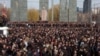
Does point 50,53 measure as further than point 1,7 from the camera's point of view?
No

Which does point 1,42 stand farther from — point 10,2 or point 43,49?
point 10,2

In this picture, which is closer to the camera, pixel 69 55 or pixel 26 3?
pixel 69 55

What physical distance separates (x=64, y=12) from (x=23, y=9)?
18.7 ft

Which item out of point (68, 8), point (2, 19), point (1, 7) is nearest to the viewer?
point (68, 8)

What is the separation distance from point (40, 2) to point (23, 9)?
257 centimetres

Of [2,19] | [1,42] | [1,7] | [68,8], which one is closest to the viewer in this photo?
[1,42]

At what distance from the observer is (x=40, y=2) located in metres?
61.9

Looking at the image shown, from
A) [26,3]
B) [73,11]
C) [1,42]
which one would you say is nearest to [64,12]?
[73,11]

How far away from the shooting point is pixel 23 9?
6156 cm

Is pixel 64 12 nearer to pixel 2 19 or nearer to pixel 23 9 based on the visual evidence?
pixel 23 9

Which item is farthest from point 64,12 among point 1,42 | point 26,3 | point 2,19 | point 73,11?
point 1,42

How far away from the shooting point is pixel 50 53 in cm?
1973

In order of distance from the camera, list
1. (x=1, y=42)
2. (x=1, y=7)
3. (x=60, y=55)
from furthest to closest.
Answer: (x=1, y=7), (x=1, y=42), (x=60, y=55)

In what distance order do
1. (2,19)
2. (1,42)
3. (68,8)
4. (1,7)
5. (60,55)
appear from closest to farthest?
(60,55), (1,42), (68,8), (2,19), (1,7)
